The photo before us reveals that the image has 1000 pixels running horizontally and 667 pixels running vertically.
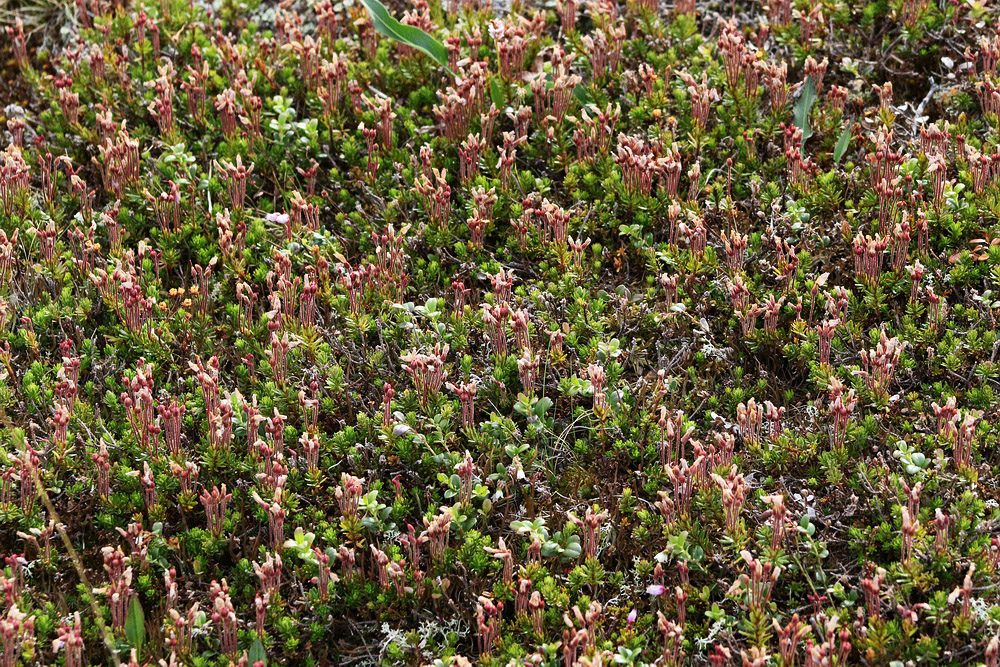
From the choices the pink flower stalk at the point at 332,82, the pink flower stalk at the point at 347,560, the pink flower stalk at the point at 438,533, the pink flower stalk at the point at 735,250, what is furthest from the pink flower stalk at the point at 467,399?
the pink flower stalk at the point at 332,82

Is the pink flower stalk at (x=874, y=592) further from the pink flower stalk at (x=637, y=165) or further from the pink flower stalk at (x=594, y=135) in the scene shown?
the pink flower stalk at (x=594, y=135)

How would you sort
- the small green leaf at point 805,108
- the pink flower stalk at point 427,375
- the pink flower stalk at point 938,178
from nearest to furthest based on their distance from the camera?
the pink flower stalk at point 427,375, the pink flower stalk at point 938,178, the small green leaf at point 805,108

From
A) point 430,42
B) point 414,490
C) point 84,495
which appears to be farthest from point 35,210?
point 414,490

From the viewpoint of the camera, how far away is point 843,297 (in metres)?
4.66

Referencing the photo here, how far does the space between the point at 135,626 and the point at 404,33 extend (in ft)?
12.0

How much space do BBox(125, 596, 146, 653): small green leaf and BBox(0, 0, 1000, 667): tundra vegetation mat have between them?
3 cm

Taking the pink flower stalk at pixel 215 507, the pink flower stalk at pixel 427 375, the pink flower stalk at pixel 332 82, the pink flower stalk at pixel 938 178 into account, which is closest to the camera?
the pink flower stalk at pixel 215 507

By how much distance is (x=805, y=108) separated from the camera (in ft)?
18.3

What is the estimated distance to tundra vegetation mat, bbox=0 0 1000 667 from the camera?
402 centimetres

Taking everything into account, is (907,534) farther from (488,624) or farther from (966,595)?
(488,624)

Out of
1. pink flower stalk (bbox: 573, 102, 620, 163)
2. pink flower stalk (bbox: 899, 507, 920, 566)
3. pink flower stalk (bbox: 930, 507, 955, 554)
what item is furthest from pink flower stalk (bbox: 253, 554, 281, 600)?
pink flower stalk (bbox: 573, 102, 620, 163)

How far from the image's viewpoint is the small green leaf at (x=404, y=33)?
598 cm

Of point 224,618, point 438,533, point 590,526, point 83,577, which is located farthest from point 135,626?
point 590,526

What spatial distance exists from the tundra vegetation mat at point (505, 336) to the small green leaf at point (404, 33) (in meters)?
0.05
